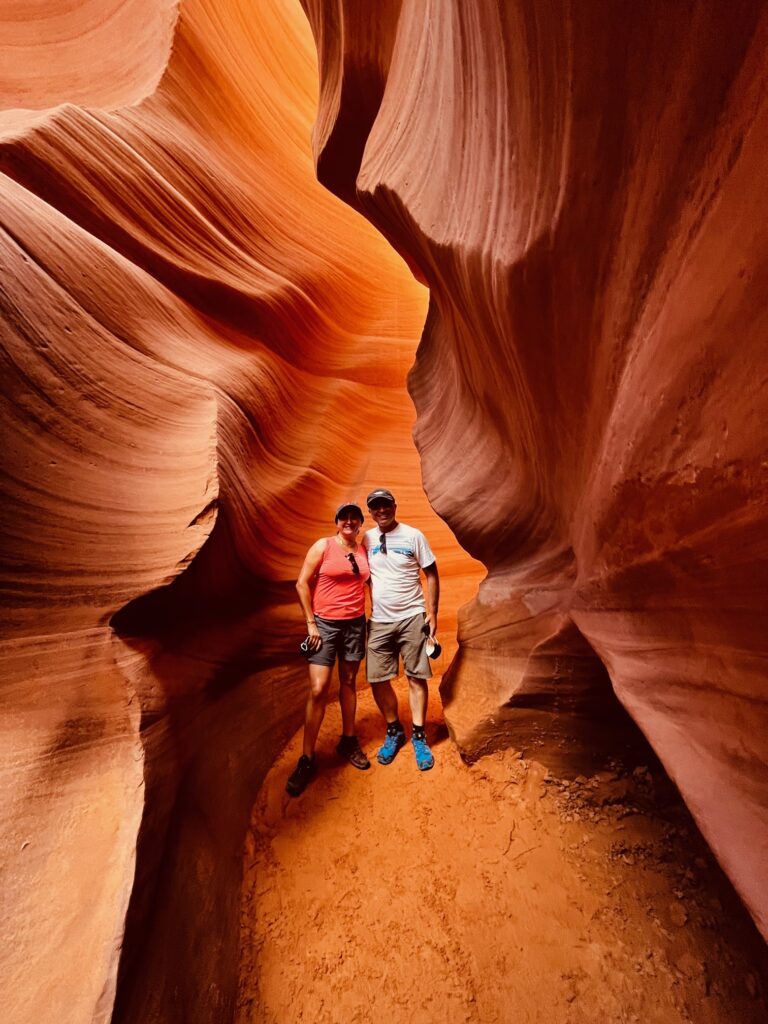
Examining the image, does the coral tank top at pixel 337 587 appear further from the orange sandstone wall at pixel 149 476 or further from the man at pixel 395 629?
the orange sandstone wall at pixel 149 476

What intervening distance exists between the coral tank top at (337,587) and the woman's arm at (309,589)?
41mm

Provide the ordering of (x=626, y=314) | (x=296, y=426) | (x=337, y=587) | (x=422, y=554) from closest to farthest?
(x=626, y=314) < (x=337, y=587) < (x=422, y=554) < (x=296, y=426)

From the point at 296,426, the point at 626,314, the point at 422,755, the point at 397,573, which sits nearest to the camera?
the point at 626,314

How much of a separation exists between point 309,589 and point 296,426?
199 centimetres

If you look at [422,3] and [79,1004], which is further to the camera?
[422,3]

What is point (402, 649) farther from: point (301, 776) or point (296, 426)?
point (296, 426)

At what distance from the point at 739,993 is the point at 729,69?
9.19ft

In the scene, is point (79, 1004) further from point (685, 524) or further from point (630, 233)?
point (630, 233)

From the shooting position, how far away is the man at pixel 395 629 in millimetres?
2908

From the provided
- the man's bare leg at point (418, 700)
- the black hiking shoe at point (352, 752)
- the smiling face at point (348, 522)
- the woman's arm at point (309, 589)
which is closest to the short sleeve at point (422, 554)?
the smiling face at point (348, 522)

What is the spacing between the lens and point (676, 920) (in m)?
1.81

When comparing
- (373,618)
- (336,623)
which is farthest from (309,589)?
(373,618)

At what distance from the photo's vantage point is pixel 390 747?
9.29 feet

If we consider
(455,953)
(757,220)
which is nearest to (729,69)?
(757,220)
